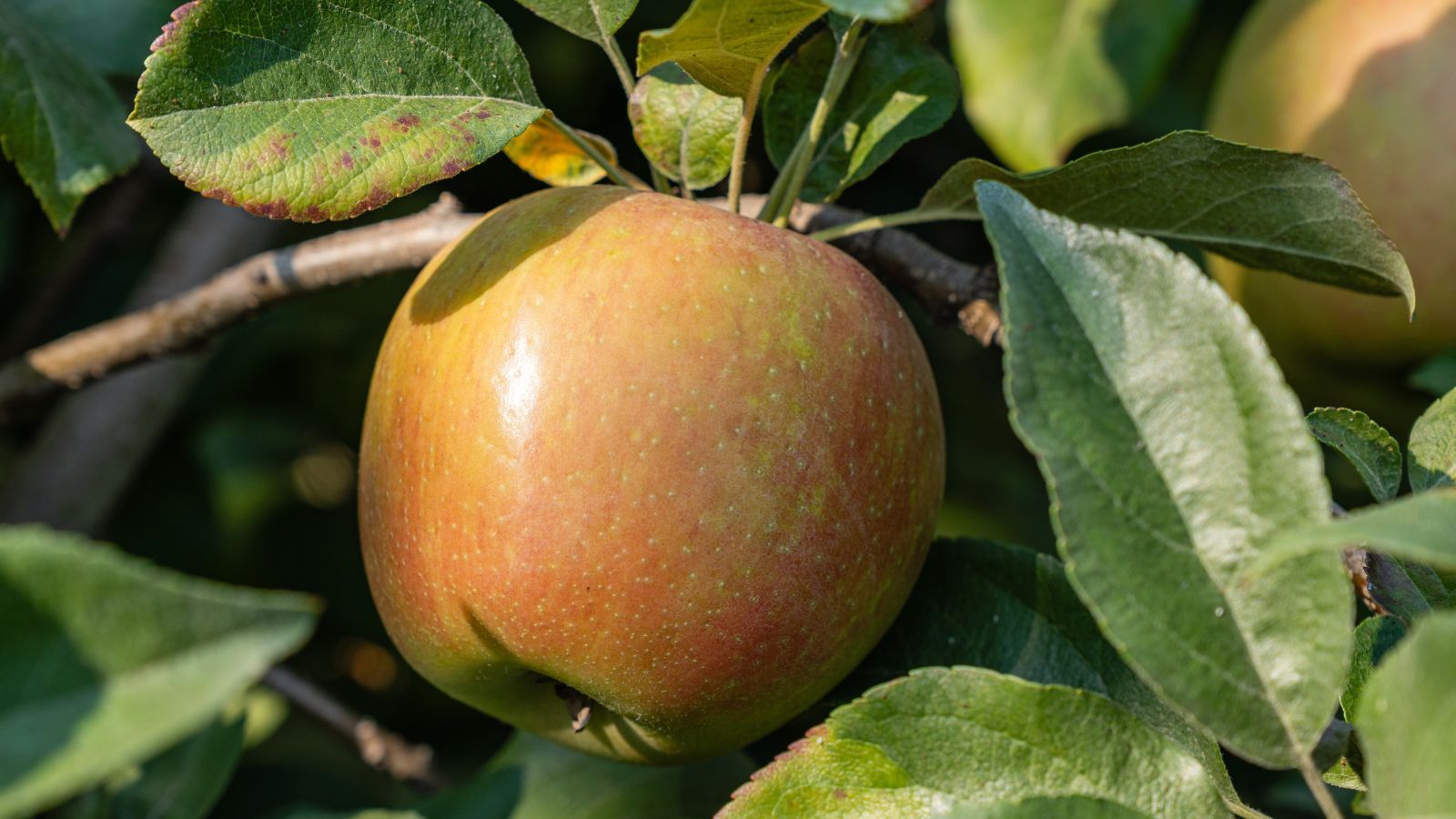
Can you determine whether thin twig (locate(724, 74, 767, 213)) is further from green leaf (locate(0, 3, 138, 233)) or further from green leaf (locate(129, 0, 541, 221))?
green leaf (locate(0, 3, 138, 233))

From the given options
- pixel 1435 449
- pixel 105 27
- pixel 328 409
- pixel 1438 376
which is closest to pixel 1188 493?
pixel 1435 449

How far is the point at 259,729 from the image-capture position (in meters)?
1.05

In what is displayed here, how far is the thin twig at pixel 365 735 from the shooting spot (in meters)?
0.94

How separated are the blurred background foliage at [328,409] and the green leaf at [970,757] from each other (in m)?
0.68

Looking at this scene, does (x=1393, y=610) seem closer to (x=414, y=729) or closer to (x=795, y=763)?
(x=795, y=763)

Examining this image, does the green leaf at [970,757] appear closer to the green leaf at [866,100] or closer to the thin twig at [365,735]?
the green leaf at [866,100]

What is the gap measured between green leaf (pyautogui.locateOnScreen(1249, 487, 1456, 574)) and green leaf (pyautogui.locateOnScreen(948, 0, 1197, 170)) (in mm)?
707

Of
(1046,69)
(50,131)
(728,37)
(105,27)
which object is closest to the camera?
(728,37)

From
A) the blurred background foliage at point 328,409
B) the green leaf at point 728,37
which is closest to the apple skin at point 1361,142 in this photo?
the blurred background foliage at point 328,409

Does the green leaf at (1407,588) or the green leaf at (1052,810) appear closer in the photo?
the green leaf at (1052,810)

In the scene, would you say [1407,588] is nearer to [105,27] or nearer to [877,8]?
[877,8]

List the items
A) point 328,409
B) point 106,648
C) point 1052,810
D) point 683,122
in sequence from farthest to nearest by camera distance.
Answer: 1. point 328,409
2. point 683,122
3. point 1052,810
4. point 106,648

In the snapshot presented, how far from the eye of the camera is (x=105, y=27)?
2.90 feet

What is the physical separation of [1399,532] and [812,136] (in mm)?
384
